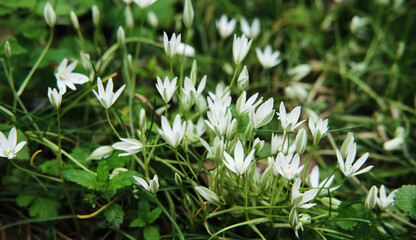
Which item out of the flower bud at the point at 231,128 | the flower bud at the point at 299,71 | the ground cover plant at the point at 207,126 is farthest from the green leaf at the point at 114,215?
the flower bud at the point at 299,71

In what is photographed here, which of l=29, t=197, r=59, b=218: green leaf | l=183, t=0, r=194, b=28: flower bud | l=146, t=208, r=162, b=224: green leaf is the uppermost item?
l=183, t=0, r=194, b=28: flower bud

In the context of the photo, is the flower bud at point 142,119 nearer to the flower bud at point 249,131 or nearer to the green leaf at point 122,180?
the green leaf at point 122,180

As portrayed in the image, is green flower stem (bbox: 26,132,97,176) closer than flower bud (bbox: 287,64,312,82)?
Yes

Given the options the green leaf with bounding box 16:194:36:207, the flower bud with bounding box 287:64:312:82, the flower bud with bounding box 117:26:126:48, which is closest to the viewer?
the green leaf with bounding box 16:194:36:207

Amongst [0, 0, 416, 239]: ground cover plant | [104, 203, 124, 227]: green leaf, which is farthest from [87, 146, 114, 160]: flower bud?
[104, 203, 124, 227]: green leaf

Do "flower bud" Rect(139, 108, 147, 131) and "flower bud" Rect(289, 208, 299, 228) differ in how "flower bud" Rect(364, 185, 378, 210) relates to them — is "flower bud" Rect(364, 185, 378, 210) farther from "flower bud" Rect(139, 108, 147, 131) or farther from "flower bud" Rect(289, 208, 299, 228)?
"flower bud" Rect(139, 108, 147, 131)

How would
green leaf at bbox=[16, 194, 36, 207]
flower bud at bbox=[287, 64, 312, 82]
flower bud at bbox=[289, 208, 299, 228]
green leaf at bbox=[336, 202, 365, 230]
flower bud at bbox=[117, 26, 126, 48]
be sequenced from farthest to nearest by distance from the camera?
flower bud at bbox=[287, 64, 312, 82]
flower bud at bbox=[117, 26, 126, 48]
green leaf at bbox=[16, 194, 36, 207]
green leaf at bbox=[336, 202, 365, 230]
flower bud at bbox=[289, 208, 299, 228]

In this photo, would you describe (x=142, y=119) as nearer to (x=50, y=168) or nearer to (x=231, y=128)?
(x=231, y=128)
